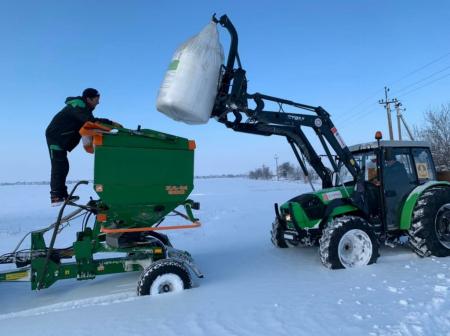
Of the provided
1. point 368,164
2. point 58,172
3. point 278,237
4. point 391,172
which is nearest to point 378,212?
→ point 391,172

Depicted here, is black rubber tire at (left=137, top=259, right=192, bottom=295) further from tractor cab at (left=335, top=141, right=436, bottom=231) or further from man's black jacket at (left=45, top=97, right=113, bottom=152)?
tractor cab at (left=335, top=141, right=436, bottom=231)

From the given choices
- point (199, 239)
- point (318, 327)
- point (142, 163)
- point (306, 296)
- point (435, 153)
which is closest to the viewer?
point (318, 327)

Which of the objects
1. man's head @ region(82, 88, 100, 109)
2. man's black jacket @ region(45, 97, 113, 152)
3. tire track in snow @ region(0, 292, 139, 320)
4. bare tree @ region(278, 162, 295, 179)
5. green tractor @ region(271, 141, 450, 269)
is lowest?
tire track in snow @ region(0, 292, 139, 320)

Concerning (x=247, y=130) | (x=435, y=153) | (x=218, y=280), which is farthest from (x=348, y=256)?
(x=435, y=153)

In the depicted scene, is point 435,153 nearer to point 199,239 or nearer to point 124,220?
point 199,239

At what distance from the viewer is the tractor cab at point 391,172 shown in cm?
661

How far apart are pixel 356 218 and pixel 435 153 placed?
83.2 ft

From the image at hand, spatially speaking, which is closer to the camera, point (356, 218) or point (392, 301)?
point (392, 301)

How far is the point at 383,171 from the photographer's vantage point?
6.65 m

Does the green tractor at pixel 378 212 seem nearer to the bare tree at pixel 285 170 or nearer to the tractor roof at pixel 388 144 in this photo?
the tractor roof at pixel 388 144

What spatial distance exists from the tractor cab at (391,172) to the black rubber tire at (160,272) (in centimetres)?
351

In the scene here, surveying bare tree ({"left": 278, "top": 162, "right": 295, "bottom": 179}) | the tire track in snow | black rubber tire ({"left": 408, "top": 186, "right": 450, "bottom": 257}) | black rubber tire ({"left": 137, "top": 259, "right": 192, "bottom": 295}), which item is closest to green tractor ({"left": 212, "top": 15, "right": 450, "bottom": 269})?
black rubber tire ({"left": 408, "top": 186, "right": 450, "bottom": 257})

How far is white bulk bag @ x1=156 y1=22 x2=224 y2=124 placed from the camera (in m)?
4.95

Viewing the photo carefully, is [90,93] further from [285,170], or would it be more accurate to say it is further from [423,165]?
[285,170]
